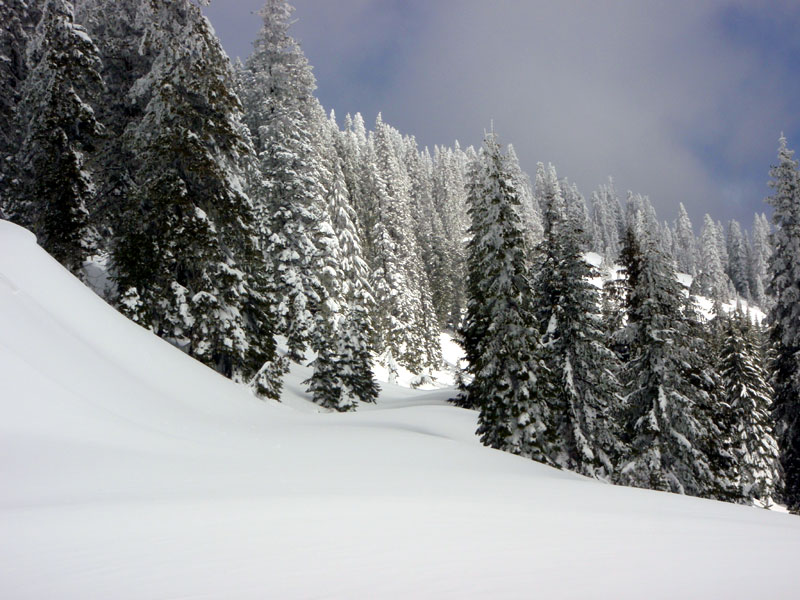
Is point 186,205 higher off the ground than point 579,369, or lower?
higher

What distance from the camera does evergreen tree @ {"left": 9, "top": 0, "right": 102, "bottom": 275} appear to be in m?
17.7

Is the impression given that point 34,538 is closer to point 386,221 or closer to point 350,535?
point 350,535

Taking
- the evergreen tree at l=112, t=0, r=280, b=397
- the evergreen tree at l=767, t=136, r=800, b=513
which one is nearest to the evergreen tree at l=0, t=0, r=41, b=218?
the evergreen tree at l=112, t=0, r=280, b=397

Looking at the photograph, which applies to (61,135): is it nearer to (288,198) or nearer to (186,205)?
(186,205)

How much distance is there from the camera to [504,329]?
726 inches

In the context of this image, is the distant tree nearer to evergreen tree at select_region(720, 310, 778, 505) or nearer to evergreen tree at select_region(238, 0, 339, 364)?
evergreen tree at select_region(720, 310, 778, 505)

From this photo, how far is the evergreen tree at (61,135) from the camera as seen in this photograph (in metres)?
17.7

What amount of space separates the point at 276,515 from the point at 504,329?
46.9 feet

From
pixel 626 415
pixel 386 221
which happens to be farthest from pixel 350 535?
pixel 386 221

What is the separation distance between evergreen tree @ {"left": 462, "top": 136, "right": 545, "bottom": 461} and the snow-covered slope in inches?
253

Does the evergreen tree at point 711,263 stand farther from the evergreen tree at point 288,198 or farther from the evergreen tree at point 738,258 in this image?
the evergreen tree at point 288,198

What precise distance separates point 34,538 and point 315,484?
3323 millimetres

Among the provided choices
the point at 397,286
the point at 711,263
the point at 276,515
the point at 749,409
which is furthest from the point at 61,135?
the point at 711,263

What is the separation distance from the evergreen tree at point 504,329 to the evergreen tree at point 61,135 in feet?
47.9
